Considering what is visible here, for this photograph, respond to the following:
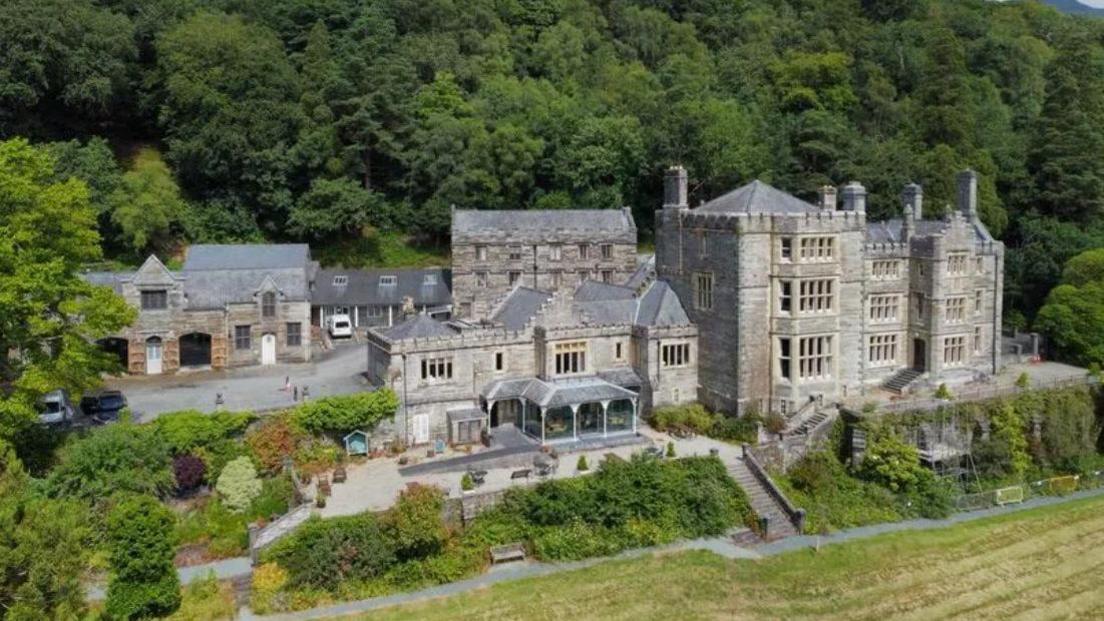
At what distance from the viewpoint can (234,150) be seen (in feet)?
186

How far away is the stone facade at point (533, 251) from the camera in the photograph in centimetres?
4788

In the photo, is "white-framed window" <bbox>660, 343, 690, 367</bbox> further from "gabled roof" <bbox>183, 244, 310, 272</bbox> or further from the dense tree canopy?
the dense tree canopy

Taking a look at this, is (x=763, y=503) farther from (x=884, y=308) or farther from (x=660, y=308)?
(x=884, y=308)

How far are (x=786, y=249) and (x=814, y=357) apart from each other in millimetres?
4383

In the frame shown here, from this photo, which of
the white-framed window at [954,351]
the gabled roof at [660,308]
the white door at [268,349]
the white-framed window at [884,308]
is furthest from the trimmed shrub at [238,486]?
the white-framed window at [954,351]

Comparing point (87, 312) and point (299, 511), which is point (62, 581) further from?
point (87, 312)

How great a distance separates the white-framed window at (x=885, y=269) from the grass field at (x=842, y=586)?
13.1 meters

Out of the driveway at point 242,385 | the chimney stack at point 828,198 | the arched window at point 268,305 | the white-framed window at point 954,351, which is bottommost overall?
the driveway at point 242,385

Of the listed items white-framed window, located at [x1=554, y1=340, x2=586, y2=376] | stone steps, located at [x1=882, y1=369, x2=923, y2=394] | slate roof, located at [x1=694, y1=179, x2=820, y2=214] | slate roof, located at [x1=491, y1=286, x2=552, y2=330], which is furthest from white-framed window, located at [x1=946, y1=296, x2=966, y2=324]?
slate roof, located at [x1=491, y1=286, x2=552, y2=330]

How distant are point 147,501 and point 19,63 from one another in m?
43.8

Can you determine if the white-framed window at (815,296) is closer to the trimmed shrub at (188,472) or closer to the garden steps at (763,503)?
the garden steps at (763,503)

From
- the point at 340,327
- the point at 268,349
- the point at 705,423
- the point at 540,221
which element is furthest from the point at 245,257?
the point at 705,423

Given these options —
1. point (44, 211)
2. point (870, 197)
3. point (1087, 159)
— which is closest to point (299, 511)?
point (44, 211)

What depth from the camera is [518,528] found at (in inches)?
1123
